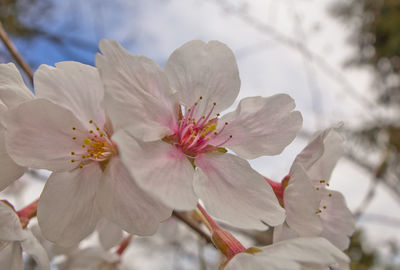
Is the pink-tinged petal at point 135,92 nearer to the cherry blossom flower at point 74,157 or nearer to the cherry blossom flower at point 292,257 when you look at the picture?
the cherry blossom flower at point 74,157

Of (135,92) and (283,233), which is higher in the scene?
(135,92)

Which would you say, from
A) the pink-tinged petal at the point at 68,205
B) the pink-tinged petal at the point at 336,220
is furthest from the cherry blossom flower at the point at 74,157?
the pink-tinged petal at the point at 336,220

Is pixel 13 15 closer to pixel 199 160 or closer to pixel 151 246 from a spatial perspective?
pixel 151 246

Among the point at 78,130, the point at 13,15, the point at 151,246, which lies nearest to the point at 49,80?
the point at 78,130

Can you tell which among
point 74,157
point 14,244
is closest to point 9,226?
point 14,244

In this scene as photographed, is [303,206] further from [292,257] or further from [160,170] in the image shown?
[160,170]

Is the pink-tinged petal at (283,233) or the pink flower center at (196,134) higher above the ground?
the pink flower center at (196,134)
